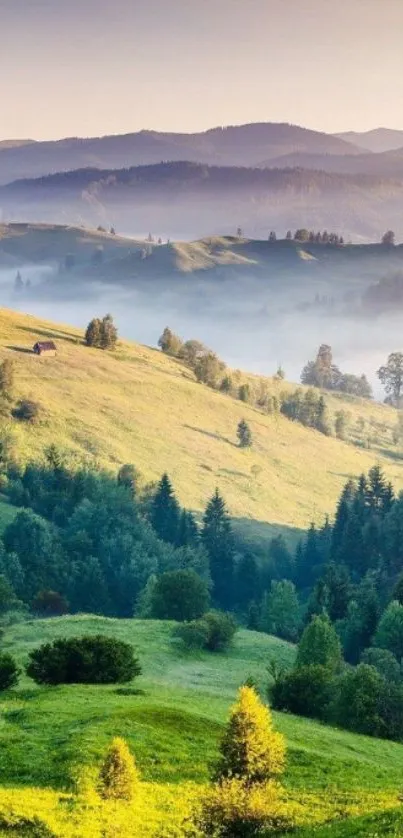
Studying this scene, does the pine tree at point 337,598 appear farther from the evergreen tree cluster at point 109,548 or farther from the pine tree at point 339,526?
the pine tree at point 339,526

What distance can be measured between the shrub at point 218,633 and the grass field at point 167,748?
2185 cm

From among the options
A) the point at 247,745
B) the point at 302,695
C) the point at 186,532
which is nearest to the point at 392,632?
the point at 302,695

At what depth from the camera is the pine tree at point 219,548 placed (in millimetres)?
159575

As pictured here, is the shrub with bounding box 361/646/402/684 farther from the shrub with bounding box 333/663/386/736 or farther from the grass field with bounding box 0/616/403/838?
the grass field with bounding box 0/616/403/838

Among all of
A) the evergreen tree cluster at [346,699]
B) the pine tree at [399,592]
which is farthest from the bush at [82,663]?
the pine tree at [399,592]

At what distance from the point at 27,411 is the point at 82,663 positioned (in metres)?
133

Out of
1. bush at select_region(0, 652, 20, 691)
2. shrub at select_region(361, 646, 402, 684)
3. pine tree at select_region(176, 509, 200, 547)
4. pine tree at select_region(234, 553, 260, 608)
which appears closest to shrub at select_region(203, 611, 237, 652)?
shrub at select_region(361, 646, 402, 684)

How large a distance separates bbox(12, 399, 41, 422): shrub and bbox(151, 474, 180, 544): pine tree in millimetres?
31948

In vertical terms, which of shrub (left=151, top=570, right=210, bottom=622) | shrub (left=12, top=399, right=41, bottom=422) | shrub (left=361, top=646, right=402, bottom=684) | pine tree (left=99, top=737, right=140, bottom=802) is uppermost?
shrub (left=12, top=399, right=41, bottom=422)

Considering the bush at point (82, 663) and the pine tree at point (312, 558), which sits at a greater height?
the bush at point (82, 663)

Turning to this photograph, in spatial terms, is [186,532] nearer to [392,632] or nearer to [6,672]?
[392,632]

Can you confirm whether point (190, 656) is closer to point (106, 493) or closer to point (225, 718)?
point (225, 718)

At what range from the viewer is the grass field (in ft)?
129

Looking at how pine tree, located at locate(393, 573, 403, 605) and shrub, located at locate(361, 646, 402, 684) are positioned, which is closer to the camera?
shrub, located at locate(361, 646, 402, 684)
